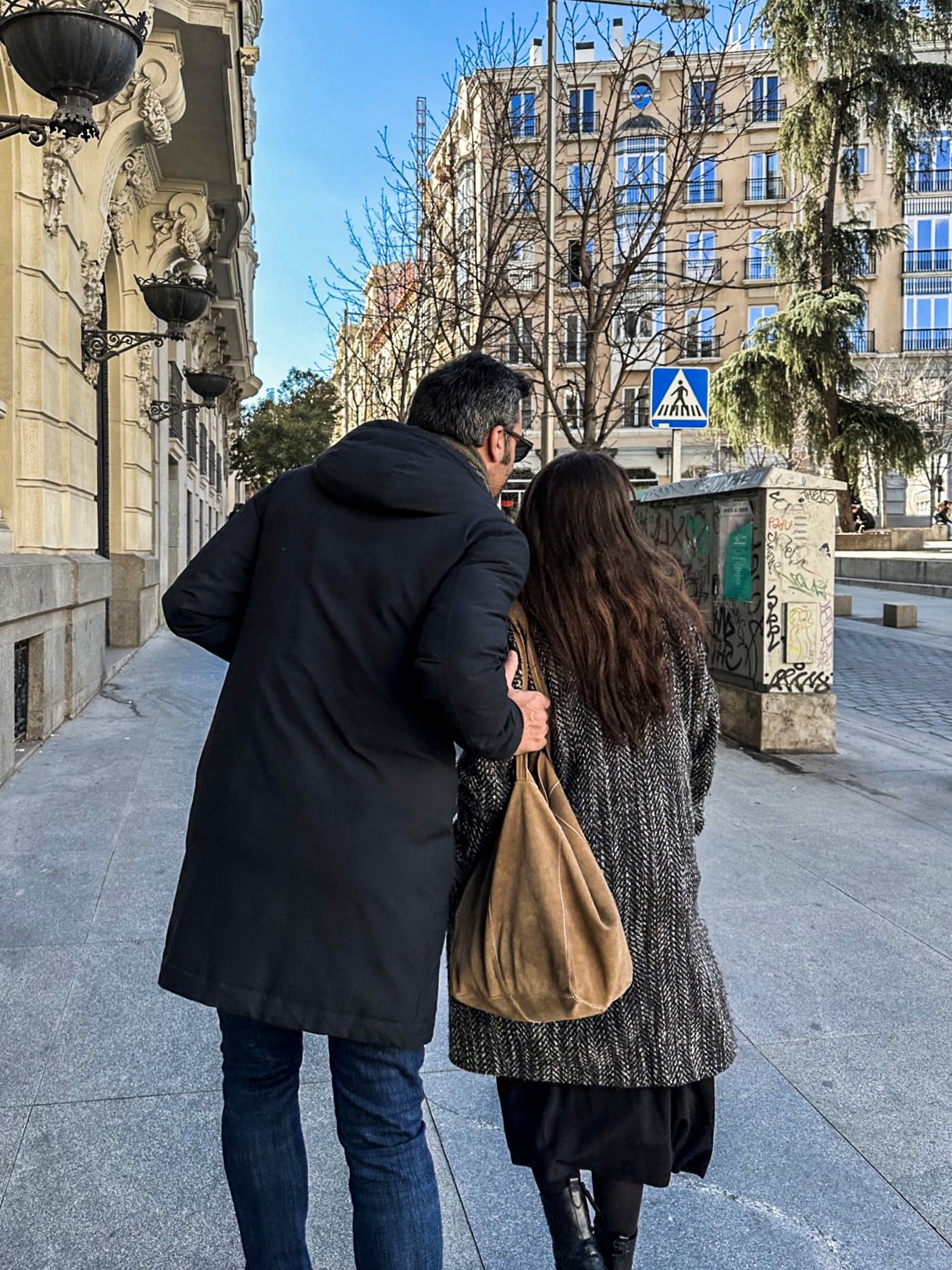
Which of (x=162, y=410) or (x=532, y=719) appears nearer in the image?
(x=532, y=719)

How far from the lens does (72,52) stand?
441 centimetres

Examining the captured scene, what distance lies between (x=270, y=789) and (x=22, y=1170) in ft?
4.81

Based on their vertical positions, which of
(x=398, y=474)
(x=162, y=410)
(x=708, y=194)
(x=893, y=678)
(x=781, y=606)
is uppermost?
(x=708, y=194)

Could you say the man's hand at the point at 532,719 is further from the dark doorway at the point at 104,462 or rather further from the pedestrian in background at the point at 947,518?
the pedestrian in background at the point at 947,518

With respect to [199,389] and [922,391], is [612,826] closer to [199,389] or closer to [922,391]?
[199,389]

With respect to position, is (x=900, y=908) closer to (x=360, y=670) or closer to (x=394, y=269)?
(x=360, y=670)

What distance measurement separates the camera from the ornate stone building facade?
23.7 feet

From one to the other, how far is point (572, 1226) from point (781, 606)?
19.6 ft

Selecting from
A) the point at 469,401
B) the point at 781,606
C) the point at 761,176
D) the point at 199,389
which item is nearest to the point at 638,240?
the point at 199,389

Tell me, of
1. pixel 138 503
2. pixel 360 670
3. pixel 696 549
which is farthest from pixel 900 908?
pixel 138 503

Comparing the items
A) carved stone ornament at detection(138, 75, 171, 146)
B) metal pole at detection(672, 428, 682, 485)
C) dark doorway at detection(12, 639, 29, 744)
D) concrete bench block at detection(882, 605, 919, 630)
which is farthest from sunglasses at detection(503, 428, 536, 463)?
concrete bench block at detection(882, 605, 919, 630)

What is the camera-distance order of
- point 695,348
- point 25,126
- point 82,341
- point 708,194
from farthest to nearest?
point 708,194, point 695,348, point 82,341, point 25,126

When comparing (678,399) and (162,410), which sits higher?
(162,410)

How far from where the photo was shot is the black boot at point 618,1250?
2.10 m
